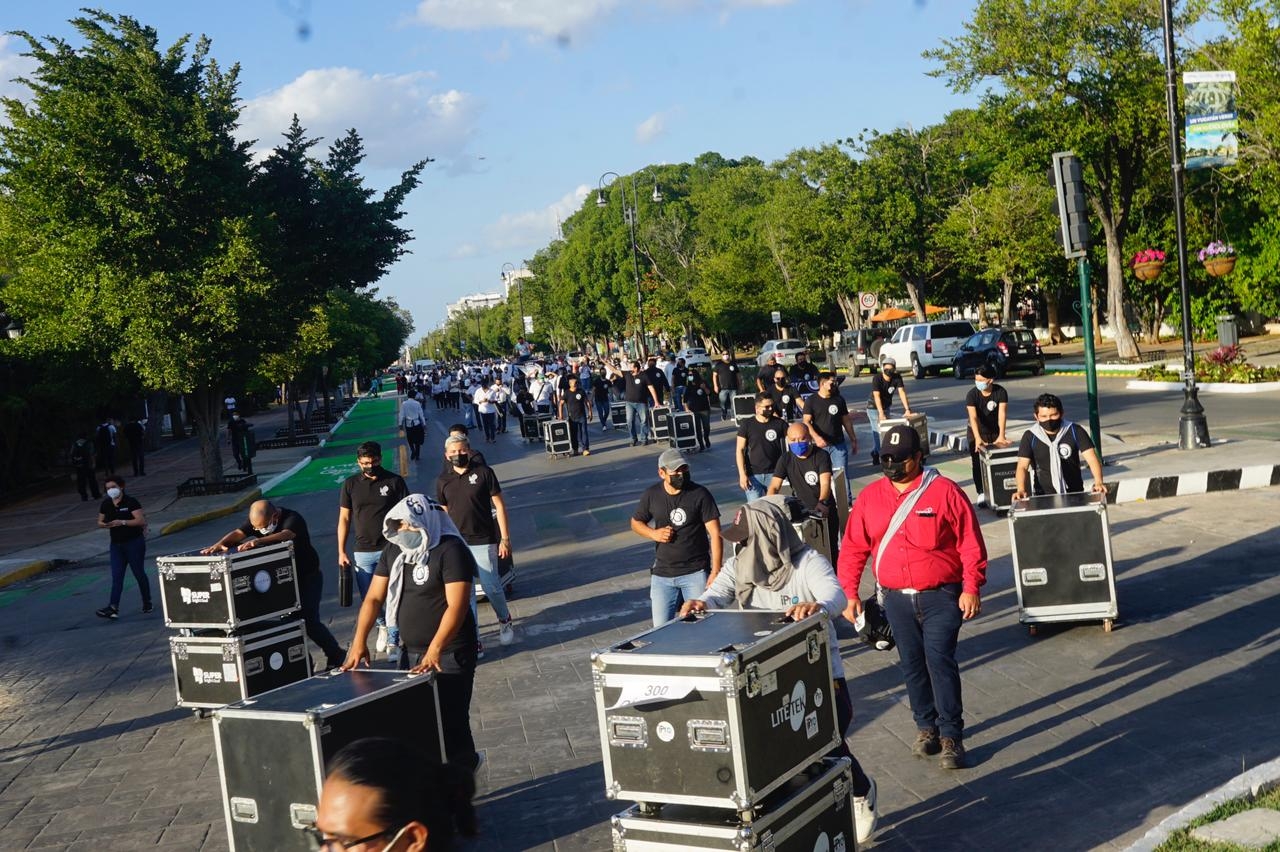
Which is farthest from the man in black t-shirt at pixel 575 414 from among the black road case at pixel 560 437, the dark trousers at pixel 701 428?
the dark trousers at pixel 701 428

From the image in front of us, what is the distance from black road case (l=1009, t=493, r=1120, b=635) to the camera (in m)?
8.98

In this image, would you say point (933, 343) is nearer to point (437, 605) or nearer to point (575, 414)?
point (575, 414)

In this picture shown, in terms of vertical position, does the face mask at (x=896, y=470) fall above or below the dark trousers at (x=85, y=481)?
above

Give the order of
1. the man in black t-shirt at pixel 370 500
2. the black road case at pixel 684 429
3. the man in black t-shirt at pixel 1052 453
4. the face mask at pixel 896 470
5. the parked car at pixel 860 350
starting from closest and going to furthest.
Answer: the face mask at pixel 896 470
the man in black t-shirt at pixel 1052 453
the man in black t-shirt at pixel 370 500
the black road case at pixel 684 429
the parked car at pixel 860 350

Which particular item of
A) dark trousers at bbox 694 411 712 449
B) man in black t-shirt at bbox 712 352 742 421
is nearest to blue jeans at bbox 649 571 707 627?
dark trousers at bbox 694 411 712 449

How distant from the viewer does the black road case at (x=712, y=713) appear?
4.31 m

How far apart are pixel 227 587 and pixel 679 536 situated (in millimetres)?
3252

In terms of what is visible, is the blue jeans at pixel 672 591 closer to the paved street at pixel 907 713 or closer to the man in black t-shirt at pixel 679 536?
the man in black t-shirt at pixel 679 536

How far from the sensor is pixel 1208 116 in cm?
1972

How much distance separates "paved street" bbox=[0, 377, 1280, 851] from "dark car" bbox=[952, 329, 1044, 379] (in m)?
25.7

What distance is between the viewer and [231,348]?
2692 cm

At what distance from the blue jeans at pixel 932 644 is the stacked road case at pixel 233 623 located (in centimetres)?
461

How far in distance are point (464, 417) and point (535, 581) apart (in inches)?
1550

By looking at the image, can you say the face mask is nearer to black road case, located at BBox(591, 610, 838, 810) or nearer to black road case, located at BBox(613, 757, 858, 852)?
black road case, located at BBox(591, 610, 838, 810)
